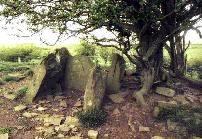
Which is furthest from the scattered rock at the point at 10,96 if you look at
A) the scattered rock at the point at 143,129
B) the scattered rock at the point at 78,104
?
the scattered rock at the point at 143,129

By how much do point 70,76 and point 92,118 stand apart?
3.79 metres

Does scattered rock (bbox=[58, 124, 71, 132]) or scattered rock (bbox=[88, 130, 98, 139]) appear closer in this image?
scattered rock (bbox=[88, 130, 98, 139])

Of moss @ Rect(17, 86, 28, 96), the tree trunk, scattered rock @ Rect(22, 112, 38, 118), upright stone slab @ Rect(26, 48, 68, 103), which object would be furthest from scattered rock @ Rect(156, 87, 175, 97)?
moss @ Rect(17, 86, 28, 96)

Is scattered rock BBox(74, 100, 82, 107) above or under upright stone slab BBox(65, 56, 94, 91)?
under

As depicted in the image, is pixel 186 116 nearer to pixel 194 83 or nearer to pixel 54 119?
pixel 194 83

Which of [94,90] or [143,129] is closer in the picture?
[143,129]

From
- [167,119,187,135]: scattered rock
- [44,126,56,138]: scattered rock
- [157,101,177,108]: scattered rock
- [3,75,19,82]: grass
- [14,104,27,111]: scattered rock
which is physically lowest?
[167,119,187,135]: scattered rock

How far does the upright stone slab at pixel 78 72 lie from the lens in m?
17.6

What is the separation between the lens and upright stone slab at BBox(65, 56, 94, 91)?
693 inches

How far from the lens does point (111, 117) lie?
15211mm

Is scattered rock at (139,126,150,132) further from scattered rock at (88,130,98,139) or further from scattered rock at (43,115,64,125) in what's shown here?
scattered rock at (43,115,64,125)

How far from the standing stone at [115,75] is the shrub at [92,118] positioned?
2.25 meters

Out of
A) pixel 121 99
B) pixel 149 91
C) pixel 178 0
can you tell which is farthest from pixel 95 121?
pixel 178 0

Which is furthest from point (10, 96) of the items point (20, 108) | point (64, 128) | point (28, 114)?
point (64, 128)
